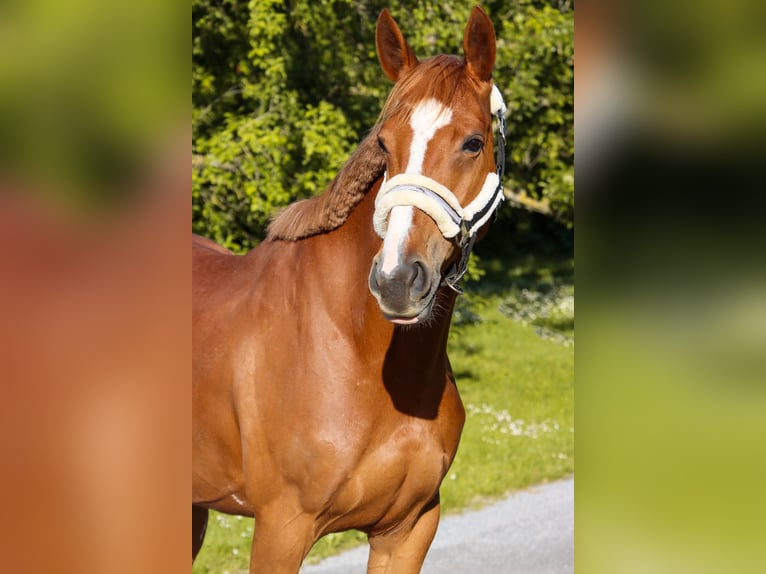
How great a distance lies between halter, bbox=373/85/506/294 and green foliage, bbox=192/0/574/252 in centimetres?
418

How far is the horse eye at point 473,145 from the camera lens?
7.42ft

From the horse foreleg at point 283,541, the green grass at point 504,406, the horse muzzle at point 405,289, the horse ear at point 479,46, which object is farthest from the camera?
the green grass at point 504,406

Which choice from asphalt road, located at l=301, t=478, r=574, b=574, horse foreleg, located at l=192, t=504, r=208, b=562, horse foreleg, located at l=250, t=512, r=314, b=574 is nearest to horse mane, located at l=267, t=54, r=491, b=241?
horse foreleg, located at l=250, t=512, r=314, b=574

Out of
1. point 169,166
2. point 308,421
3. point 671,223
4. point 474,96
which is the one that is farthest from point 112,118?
point 308,421

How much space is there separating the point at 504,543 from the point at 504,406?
3.04 meters

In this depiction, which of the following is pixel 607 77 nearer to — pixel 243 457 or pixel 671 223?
pixel 671 223

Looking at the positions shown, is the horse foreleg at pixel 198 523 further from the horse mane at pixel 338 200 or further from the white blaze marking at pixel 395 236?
the white blaze marking at pixel 395 236

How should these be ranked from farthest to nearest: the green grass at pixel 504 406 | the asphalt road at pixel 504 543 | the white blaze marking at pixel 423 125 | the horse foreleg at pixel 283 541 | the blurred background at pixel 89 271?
the green grass at pixel 504 406 < the asphalt road at pixel 504 543 < the horse foreleg at pixel 283 541 < the white blaze marking at pixel 423 125 < the blurred background at pixel 89 271

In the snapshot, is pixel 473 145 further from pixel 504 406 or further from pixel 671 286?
pixel 504 406

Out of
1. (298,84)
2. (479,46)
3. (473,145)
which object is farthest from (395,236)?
(298,84)

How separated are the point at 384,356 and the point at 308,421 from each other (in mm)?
288

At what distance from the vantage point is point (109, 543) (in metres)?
0.76

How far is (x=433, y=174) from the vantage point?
86.6 inches

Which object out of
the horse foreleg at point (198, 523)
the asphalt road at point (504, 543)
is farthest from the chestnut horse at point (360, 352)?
the asphalt road at point (504, 543)
